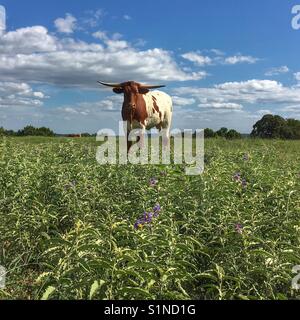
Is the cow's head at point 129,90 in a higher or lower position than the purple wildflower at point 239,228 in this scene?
higher

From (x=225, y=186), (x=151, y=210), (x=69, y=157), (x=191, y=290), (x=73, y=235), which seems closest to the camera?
(x=73, y=235)

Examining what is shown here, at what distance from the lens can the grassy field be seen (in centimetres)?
360

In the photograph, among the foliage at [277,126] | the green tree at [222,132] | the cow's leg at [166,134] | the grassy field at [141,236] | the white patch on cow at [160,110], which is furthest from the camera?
the foliage at [277,126]

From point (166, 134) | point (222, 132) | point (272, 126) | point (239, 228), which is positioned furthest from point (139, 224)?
point (272, 126)

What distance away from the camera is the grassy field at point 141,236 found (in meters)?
3.60

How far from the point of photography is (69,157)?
372 inches

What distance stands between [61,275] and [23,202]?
8.11 feet

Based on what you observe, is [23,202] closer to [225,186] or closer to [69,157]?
[225,186]

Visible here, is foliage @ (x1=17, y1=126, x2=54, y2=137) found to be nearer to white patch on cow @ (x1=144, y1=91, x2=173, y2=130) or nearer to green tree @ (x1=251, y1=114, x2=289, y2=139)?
white patch on cow @ (x1=144, y1=91, x2=173, y2=130)

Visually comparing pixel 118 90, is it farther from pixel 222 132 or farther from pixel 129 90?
pixel 222 132

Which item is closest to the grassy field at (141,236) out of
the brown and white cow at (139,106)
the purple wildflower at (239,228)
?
the purple wildflower at (239,228)

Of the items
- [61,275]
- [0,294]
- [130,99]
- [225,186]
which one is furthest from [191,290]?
[130,99]

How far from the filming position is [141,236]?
418 cm

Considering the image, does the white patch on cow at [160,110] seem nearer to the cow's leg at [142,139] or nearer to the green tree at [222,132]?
the cow's leg at [142,139]
